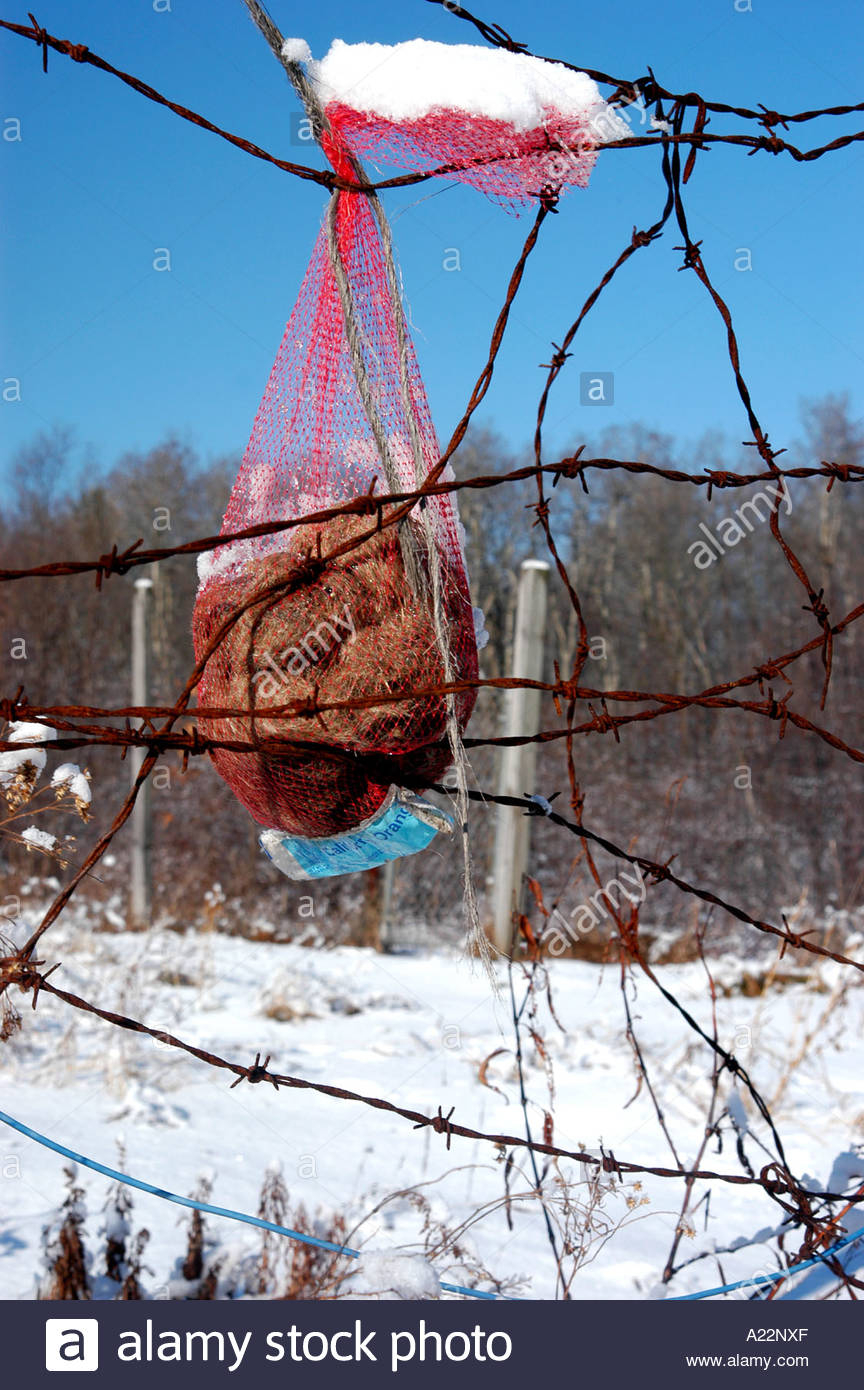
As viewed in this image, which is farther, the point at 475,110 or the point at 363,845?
the point at 363,845

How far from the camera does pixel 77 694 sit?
12398mm

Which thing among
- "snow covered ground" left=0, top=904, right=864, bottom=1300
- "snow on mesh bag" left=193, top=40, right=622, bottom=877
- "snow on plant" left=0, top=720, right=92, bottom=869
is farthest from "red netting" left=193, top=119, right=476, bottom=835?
"snow covered ground" left=0, top=904, right=864, bottom=1300

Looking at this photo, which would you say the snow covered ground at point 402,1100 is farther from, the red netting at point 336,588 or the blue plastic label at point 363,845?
the red netting at point 336,588

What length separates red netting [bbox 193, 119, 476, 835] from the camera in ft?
5.08

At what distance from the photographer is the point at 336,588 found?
1551 millimetres

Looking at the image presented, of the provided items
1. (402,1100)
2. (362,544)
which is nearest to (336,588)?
(362,544)

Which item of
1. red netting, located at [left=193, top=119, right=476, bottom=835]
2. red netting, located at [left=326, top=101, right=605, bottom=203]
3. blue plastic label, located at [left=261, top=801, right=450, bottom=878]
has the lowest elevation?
blue plastic label, located at [left=261, top=801, right=450, bottom=878]

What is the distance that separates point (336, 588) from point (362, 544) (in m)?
0.08

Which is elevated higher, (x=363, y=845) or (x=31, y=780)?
(x=31, y=780)

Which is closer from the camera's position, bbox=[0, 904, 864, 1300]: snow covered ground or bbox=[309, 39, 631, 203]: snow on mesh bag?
bbox=[309, 39, 631, 203]: snow on mesh bag

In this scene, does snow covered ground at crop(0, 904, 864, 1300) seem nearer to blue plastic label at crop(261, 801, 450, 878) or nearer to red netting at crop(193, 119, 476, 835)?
blue plastic label at crop(261, 801, 450, 878)

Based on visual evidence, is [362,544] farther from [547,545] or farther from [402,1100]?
[402,1100]

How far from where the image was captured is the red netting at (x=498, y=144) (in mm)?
1511
